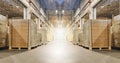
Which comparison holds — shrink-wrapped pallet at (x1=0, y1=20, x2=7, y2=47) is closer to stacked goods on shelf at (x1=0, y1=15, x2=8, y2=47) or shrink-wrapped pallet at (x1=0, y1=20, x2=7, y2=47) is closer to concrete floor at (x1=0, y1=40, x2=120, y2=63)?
stacked goods on shelf at (x1=0, y1=15, x2=8, y2=47)

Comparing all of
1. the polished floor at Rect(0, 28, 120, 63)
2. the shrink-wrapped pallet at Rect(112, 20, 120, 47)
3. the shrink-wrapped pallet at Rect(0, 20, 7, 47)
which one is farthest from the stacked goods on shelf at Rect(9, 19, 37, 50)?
the shrink-wrapped pallet at Rect(112, 20, 120, 47)

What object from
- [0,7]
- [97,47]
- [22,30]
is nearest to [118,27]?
[97,47]

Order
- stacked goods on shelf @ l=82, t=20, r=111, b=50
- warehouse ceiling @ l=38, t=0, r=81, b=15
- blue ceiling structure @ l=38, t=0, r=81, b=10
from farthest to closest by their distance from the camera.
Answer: warehouse ceiling @ l=38, t=0, r=81, b=15 < blue ceiling structure @ l=38, t=0, r=81, b=10 < stacked goods on shelf @ l=82, t=20, r=111, b=50

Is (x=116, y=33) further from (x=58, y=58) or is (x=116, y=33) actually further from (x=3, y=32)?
(x=3, y=32)

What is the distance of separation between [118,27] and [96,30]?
1.27 m

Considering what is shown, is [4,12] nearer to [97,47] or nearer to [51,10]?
[51,10]

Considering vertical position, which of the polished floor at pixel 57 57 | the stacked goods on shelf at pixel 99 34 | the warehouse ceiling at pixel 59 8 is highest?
the warehouse ceiling at pixel 59 8

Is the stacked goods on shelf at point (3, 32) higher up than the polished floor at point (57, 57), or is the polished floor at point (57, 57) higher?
the stacked goods on shelf at point (3, 32)

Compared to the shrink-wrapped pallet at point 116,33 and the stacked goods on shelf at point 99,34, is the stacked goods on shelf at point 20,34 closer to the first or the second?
the stacked goods on shelf at point 99,34

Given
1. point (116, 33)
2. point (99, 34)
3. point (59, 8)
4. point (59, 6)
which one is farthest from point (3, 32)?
point (59, 8)

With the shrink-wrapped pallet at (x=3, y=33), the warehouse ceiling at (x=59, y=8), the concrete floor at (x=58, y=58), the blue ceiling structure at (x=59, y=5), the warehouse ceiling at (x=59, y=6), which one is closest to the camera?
the concrete floor at (x=58, y=58)

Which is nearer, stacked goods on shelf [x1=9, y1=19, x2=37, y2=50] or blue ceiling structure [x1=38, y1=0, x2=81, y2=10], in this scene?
stacked goods on shelf [x1=9, y1=19, x2=37, y2=50]

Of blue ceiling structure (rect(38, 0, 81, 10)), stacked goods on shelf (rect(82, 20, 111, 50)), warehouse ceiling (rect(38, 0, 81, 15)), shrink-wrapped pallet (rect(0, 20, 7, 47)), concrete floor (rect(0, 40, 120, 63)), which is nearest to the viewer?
concrete floor (rect(0, 40, 120, 63))

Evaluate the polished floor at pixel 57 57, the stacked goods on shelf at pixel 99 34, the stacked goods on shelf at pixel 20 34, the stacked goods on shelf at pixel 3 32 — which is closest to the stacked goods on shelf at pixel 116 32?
the stacked goods on shelf at pixel 99 34
